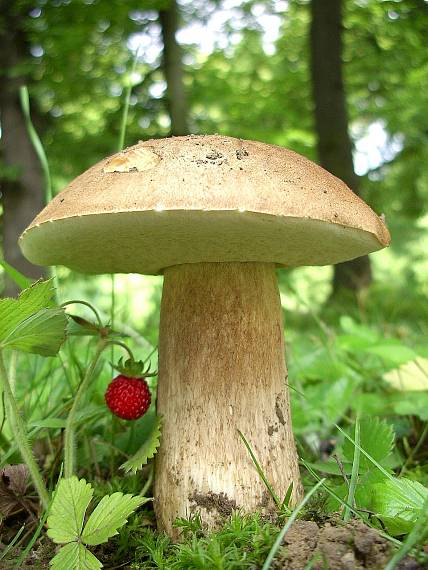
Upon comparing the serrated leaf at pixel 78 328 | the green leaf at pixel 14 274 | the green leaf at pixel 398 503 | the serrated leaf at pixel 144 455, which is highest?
the green leaf at pixel 14 274

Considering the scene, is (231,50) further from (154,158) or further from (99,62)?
(154,158)

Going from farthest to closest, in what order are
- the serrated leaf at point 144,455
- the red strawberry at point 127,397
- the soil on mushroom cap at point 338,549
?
the red strawberry at point 127,397, the serrated leaf at point 144,455, the soil on mushroom cap at point 338,549

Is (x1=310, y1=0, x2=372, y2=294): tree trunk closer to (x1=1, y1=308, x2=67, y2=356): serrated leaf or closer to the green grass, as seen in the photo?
the green grass

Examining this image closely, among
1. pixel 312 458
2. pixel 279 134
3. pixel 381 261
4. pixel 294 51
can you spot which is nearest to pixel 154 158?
pixel 312 458

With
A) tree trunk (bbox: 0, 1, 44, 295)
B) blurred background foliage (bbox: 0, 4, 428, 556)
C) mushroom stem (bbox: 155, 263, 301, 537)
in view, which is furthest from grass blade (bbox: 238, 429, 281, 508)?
tree trunk (bbox: 0, 1, 44, 295)

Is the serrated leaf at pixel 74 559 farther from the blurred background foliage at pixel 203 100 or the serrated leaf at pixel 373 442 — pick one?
the blurred background foliage at pixel 203 100

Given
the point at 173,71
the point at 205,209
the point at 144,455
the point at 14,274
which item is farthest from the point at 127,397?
the point at 173,71

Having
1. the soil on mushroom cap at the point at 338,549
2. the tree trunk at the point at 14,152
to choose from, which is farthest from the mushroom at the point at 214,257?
the tree trunk at the point at 14,152
